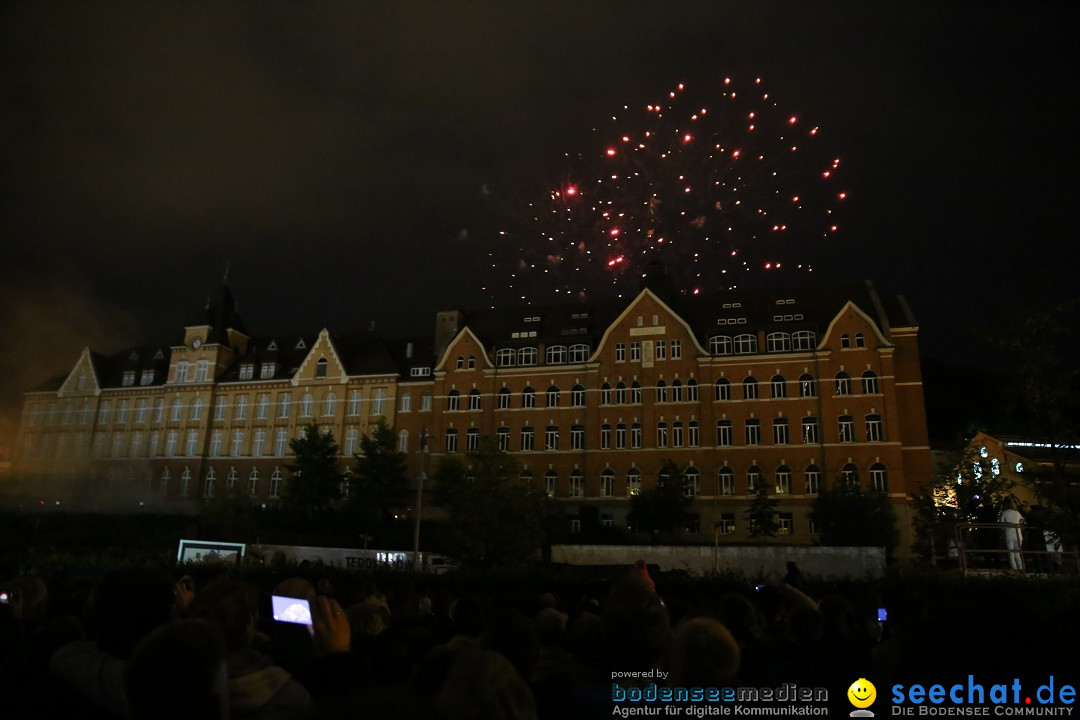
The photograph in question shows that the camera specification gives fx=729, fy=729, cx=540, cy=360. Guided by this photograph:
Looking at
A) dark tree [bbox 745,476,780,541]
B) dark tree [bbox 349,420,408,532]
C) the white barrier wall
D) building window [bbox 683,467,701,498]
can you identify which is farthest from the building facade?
the white barrier wall

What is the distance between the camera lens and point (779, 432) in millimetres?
51844

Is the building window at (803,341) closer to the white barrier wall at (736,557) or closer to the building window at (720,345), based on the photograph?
the building window at (720,345)

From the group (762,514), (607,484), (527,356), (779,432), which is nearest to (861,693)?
(762,514)

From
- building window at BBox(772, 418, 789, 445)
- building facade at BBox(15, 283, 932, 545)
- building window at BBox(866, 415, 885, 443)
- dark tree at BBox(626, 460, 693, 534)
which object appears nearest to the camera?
dark tree at BBox(626, 460, 693, 534)

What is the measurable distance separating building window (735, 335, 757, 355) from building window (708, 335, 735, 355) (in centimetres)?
37

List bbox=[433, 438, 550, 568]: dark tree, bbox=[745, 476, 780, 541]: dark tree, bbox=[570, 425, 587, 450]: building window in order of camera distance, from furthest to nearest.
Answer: bbox=[570, 425, 587, 450]: building window < bbox=[745, 476, 780, 541]: dark tree < bbox=[433, 438, 550, 568]: dark tree

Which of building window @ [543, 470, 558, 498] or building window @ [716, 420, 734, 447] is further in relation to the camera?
building window @ [543, 470, 558, 498]

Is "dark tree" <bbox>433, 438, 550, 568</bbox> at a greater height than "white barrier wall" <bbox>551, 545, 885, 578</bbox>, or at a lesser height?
greater

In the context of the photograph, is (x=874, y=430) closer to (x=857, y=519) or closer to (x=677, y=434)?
(x=857, y=519)

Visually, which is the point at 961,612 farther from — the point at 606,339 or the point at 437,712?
the point at 606,339

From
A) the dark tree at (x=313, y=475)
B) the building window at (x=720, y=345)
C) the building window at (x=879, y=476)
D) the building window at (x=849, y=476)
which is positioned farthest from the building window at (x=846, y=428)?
the dark tree at (x=313, y=475)

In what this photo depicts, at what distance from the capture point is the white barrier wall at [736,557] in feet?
132

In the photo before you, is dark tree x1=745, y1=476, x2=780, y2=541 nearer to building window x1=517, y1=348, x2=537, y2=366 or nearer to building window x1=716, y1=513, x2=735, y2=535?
building window x1=716, y1=513, x2=735, y2=535

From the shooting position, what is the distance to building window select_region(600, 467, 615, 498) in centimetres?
5397
